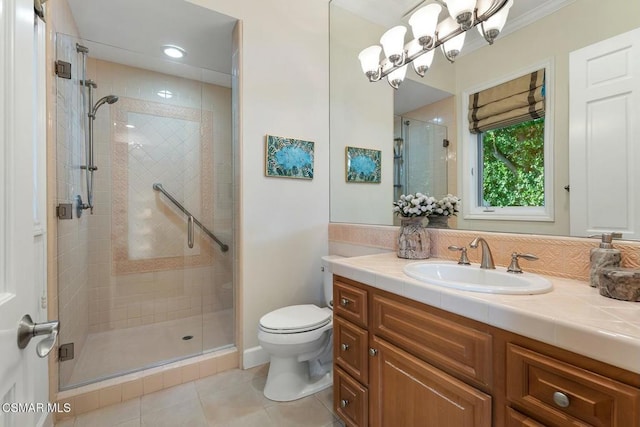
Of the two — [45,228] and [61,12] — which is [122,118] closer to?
[61,12]

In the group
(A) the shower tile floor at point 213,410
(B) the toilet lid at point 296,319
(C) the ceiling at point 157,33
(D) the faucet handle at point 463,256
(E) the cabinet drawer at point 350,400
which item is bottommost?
(A) the shower tile floor at point 213,410

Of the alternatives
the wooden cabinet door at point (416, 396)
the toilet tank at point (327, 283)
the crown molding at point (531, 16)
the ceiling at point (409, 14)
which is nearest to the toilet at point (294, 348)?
the toilet tank at point (327, 283)

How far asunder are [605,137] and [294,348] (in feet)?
5.73

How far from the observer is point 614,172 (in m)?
1.10

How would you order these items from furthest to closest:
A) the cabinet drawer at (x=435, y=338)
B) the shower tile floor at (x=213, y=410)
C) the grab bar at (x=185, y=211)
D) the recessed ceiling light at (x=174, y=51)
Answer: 1. the grab bar at (x=185, y=211)
2. the recessed ceiling light at (x=174, y=51)
3. the shower tile floor at (x=213, y=410)
4. the cabinet drawer at (x=435, y=338)

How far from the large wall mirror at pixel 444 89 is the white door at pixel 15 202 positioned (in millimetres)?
1694

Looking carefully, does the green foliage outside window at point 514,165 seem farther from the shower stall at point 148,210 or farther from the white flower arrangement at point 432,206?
the shower stall at point 148,210

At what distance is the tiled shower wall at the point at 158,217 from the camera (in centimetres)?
243

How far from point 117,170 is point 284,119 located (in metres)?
1.59

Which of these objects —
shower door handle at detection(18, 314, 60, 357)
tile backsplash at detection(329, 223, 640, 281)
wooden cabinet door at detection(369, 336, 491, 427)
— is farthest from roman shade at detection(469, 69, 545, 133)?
shower door handle at detection(18, 314, 60, 357)

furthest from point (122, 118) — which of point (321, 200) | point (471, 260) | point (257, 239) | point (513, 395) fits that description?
point (513, 395)

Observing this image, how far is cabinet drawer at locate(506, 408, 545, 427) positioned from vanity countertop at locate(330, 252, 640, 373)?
227 mm

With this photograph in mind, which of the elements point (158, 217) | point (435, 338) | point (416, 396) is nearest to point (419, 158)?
point (435, 338)

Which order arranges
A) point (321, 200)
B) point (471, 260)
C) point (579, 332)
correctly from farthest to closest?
point (321, 200) → point (471, 260) → point (579, 332)
